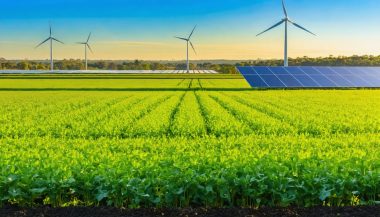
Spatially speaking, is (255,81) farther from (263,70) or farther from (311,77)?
(311,77)

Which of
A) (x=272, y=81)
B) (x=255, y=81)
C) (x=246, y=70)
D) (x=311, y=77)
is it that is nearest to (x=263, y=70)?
(x=246, y=70)

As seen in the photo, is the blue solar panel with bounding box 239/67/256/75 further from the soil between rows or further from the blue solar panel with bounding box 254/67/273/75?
the soil between rows

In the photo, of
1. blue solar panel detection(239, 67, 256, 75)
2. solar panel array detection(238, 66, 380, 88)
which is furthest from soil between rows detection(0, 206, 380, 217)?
blue solar panel detection(239, 67, 256, 75)

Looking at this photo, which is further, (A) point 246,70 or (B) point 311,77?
(A) point 246,70

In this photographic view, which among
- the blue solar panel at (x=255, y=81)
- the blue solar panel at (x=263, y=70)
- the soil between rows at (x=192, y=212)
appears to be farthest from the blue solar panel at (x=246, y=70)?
the soil between rows at (x=192, y=212)

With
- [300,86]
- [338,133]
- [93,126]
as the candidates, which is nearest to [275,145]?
[338,133]

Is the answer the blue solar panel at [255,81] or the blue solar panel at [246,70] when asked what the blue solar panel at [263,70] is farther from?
the blue solar panel at [255,81]
